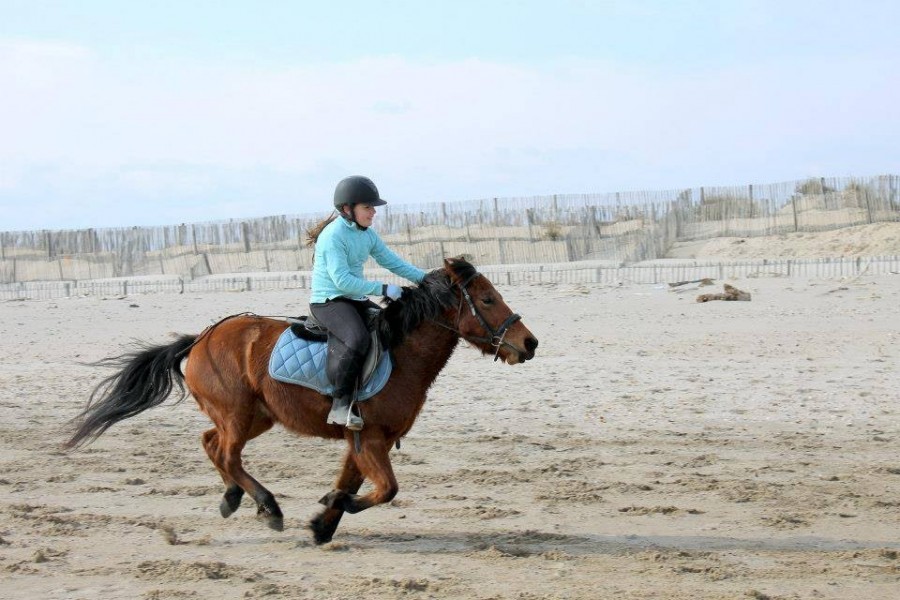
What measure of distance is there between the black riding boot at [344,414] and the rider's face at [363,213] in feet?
3.53

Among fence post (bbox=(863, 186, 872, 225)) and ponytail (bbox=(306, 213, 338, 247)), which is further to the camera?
fence post (bbox=(863, 186, 872, 225))

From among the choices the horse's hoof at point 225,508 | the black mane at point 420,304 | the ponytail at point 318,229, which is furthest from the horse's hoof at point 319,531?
the ponytail at point 318,229

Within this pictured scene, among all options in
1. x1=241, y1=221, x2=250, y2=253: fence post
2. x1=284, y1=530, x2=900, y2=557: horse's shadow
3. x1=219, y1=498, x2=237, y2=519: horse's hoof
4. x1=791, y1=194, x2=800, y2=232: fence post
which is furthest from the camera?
x1=241, y1=221, x2=250, y2=253: fence post

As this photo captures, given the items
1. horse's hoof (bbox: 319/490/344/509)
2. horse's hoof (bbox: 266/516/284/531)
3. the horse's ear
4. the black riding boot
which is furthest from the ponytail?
horse's hoof (bbox: 266/516/284/531)

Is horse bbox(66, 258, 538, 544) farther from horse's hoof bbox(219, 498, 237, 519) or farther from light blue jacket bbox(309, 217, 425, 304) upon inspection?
light blue jacket bbox(309, 217, 425, 304)

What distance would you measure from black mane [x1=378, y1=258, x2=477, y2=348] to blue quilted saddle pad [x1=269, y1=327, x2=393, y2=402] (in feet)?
0.54

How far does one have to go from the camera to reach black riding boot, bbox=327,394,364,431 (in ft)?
21.2

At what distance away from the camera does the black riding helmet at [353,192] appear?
6.66 m

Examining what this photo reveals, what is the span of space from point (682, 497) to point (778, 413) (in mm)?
3294

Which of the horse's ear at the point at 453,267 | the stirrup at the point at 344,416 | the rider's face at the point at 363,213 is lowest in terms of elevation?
the stirrup at the point at 344,416

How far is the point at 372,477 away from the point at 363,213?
160 centimetres

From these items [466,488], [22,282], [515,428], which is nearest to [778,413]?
[515,428]

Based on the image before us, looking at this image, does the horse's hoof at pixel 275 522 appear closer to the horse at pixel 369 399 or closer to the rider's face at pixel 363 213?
the horse at pixel 369 399

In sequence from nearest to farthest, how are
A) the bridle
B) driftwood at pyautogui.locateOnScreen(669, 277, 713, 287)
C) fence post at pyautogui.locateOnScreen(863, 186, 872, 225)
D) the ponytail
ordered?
1. the bridle
2. the ponytail
3. driftwood at pyautogui.locateOnScreen(669, 277, 713, 287)
4. fence post at pyautogui.locateOnScreen(863, 186, 872, 225)
